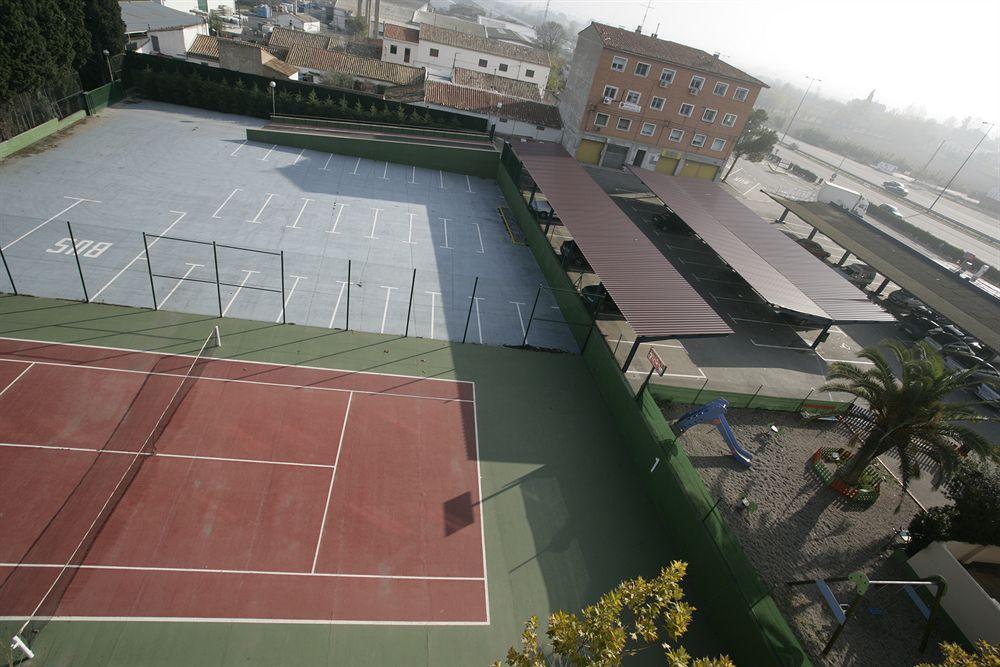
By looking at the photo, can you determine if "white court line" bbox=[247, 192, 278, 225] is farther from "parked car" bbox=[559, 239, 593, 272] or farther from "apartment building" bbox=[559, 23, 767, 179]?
"apartment building" bbox=[559, 23, 767, 179]

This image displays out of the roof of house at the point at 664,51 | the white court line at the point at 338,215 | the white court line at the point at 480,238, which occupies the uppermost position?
the roof of house at the point at 664,51

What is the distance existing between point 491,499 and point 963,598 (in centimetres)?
1290

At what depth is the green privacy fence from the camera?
1087 cm

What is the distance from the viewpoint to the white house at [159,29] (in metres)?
45.3

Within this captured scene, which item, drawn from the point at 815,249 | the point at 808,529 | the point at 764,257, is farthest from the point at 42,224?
the point at 815,249

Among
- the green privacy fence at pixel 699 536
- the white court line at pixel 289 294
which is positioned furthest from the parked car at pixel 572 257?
the white court line at pixel 289 294

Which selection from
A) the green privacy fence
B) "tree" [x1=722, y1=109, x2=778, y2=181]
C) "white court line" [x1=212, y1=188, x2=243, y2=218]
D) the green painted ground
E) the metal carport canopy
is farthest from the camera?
"tree" [x1=722, y1=109, x2=778, y2=181]

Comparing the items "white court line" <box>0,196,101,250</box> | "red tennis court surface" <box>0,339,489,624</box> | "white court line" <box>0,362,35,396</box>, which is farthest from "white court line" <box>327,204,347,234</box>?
"white court line" <box>0,362,35,396</box>

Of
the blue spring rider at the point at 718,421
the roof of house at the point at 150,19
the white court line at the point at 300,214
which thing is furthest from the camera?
the roof of house at the point at 150,19

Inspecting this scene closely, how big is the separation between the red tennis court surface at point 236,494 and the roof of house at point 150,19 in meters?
43.5

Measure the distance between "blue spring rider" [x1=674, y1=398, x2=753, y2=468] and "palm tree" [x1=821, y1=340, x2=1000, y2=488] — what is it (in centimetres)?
320

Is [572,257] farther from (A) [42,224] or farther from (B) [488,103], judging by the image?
(B) [488,103]

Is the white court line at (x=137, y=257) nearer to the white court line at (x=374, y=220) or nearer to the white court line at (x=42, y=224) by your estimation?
the white court line at (x=42, y=224)

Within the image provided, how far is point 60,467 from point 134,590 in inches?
171
